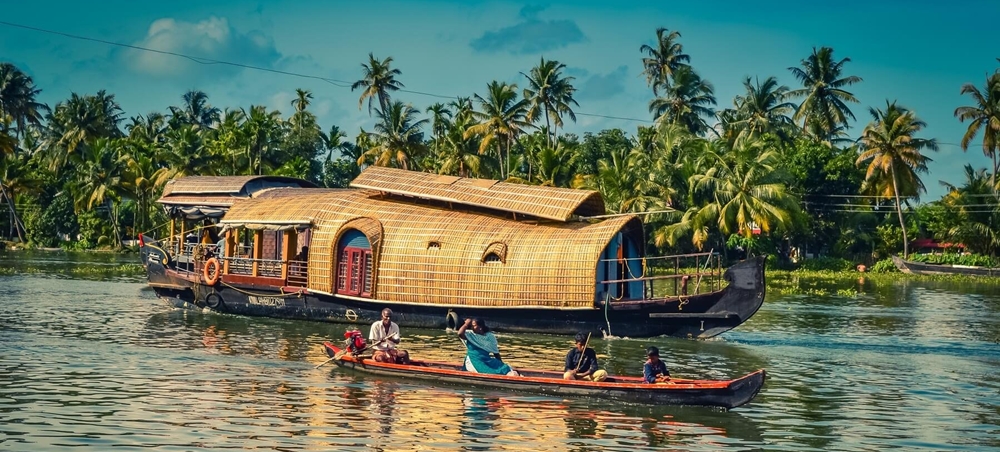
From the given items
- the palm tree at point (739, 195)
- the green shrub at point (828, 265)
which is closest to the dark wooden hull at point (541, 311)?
the palm tree at point (739, 195)

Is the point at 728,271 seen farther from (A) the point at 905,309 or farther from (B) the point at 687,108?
(B) the point at 687,108

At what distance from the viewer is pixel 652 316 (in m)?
22.9

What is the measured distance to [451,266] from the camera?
24.0 meters

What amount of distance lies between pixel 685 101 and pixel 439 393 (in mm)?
46385

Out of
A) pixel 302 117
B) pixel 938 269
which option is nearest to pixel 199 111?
pixel 302 117

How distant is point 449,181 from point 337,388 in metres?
9.96

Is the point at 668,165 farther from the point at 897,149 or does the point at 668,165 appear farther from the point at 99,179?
the point at 99,179

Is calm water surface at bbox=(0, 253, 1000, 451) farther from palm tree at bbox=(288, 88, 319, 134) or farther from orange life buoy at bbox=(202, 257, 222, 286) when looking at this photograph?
palm tree at bbox=(288, 88, 319, 134)

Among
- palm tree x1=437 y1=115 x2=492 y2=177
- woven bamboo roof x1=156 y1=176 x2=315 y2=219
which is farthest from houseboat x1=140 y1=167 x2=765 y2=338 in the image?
palm tree x1=437 y1=115 x2=492 y2=177

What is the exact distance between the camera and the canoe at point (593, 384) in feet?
49.0

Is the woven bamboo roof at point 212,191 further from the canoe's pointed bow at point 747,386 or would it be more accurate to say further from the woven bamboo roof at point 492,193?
the canoe's pointed bow at point 747,386

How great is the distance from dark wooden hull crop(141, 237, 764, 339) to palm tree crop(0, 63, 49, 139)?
5293 centimetres

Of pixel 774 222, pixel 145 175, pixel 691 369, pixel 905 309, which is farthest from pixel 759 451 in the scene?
pixel 145 175

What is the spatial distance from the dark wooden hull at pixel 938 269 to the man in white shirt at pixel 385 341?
39552 millimetres
